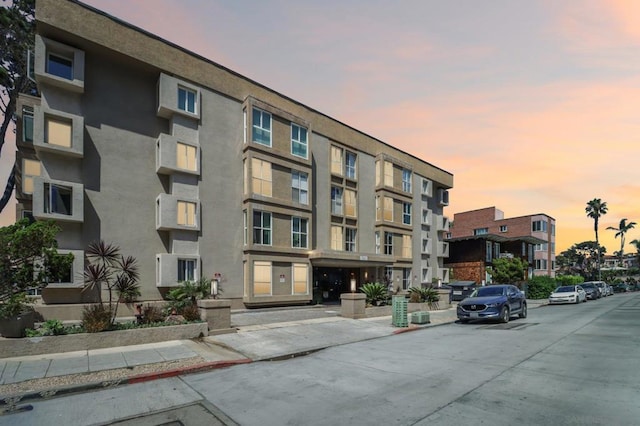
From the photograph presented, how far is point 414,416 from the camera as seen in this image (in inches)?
249

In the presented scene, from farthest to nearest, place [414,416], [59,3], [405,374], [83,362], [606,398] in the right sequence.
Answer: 1. [59,3]
2. [83,362]
3. [405,374]
4. [606,398]
5. [414,416]

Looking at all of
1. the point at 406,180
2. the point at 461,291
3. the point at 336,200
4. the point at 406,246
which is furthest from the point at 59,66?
the point at 461,291

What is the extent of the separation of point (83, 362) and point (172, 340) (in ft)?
11.3

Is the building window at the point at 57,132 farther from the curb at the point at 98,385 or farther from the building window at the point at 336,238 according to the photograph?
the building window at the point at 336,238

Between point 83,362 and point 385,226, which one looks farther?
point 385,226

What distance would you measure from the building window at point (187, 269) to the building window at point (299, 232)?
6816mm

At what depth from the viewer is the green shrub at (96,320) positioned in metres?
12.3

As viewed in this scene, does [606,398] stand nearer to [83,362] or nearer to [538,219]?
[83,362]

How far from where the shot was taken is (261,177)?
79.0ft

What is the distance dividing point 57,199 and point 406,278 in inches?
1152

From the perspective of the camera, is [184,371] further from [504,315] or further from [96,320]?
[504,315]

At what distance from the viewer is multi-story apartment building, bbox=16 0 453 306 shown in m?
17.9

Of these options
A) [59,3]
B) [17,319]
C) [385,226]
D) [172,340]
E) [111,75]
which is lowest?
[172,340]

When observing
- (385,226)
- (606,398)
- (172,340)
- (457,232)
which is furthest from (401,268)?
(457,232)
